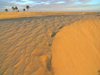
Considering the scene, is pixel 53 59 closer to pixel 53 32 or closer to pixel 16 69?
pixel 16 69

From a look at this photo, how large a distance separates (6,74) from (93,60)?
307 centimetres

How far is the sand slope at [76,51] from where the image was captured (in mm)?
2481

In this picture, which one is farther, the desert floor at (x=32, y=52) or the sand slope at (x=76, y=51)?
the sand slope at (x=76, y=51)

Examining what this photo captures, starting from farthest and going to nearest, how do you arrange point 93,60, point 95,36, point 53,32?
point 95,36
point 53,32
point 93,60

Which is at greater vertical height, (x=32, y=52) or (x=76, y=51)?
(x=32, y=52)

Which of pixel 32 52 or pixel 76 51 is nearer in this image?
pixel 32 52

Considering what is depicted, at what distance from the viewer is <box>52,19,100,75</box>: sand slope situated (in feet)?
8.14

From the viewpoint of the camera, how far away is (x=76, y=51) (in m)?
3.04

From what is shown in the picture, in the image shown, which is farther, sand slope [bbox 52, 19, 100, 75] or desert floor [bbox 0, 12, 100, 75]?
sand slope [bbox 52, 19, 100, 75]

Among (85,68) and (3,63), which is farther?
(85,68)

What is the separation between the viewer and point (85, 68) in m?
2.81

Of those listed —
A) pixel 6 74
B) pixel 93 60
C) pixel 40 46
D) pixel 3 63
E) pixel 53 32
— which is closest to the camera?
pixel 6 74

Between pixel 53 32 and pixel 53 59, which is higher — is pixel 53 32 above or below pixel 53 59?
above

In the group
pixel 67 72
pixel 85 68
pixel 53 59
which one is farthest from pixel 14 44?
pixel 85 68
